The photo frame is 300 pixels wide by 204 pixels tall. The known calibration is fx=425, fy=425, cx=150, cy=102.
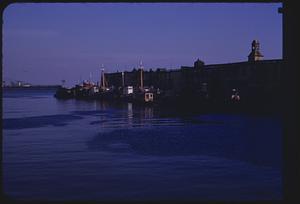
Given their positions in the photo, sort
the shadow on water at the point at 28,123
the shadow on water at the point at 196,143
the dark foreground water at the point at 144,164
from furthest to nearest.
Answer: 1. the shadow on water at the point at 28,123
2. the shadow on water at the point at 196,143
3. the dark foreground water at the point at 144,164

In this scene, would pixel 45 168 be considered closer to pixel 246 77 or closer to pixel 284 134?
pixel 284 134

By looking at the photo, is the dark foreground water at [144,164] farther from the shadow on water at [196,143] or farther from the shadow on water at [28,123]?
the shadow on water at [28,123]

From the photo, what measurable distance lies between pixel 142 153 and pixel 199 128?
15.3m

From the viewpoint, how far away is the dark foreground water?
48.0 ft

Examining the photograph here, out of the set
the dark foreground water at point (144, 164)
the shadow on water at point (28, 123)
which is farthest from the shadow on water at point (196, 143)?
the shadow on water at point (28, 123)

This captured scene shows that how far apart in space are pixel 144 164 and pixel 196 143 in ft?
28.8

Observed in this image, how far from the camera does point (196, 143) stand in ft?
94.3

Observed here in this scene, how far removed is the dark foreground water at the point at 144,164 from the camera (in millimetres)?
14625

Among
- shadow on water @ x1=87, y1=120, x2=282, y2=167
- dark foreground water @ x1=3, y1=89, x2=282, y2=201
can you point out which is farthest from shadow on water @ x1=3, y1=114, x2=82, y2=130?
shadow on water @ x1=87, y1=120, x2=282, y2=167

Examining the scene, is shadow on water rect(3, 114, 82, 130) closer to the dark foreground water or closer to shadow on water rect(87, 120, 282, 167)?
the dark foreground water

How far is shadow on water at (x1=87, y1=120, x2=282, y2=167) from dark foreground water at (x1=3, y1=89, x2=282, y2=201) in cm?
5

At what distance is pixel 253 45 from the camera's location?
53938mm

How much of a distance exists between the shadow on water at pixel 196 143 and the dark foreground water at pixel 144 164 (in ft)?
0.18

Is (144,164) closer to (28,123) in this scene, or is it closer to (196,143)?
(196,143)
